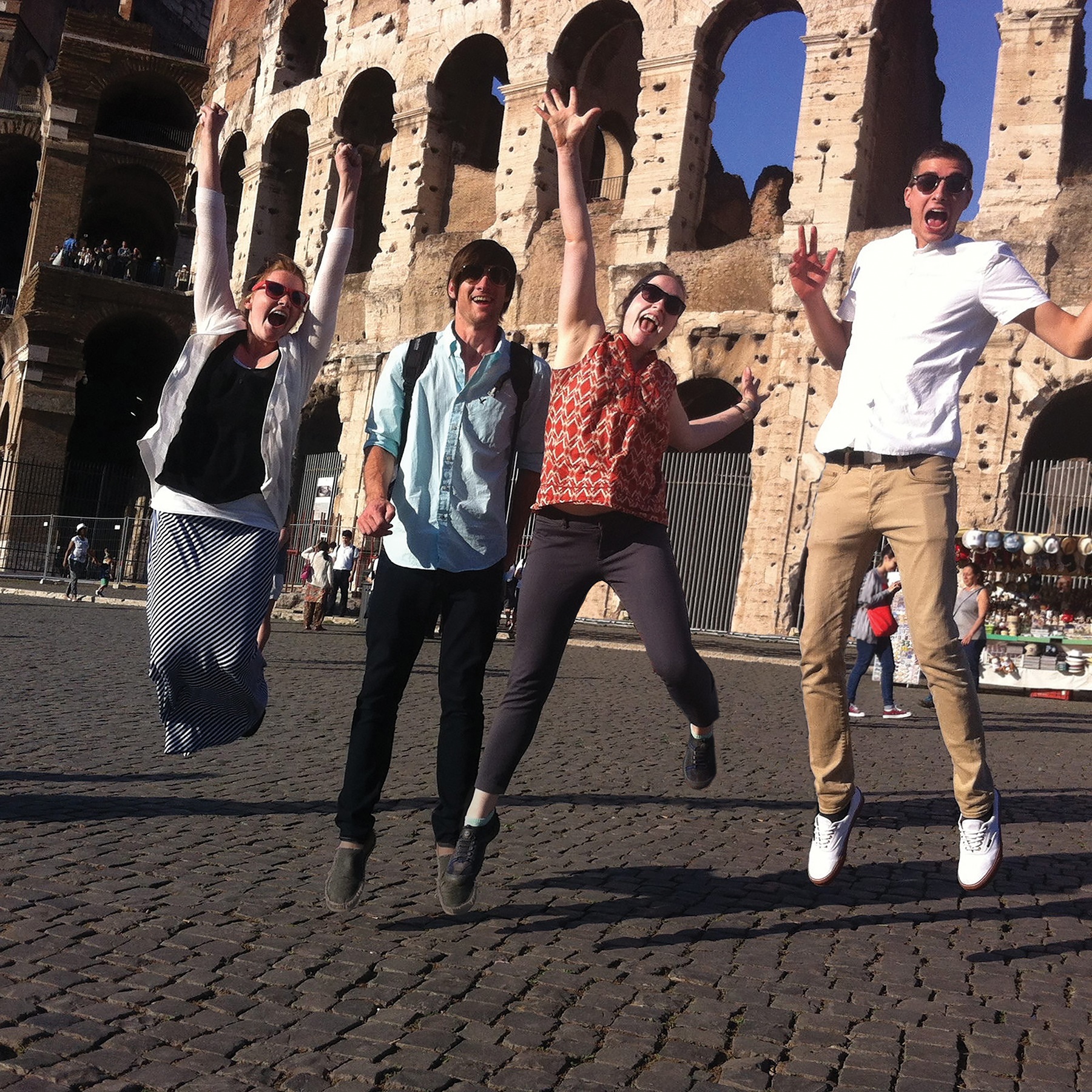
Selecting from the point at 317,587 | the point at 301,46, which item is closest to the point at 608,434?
the point at 317,587

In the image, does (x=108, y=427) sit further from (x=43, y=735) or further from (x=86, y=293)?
(x=43, y=735)

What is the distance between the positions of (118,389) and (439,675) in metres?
30.4

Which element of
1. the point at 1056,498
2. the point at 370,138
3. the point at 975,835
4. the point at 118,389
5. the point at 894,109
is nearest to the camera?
the point at 975,835

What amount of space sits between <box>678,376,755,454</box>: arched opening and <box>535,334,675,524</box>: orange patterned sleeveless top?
49.5 feet

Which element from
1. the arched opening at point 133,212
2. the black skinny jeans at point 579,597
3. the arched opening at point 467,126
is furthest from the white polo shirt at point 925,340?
the arched opening at point 133,212

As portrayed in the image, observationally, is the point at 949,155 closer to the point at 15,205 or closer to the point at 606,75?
the point at 606,75

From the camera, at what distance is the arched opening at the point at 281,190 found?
86.7 ft

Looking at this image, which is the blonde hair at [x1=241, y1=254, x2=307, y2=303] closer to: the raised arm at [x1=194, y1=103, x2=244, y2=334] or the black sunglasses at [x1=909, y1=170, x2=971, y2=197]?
the raised arm at [x1=194, y1=103, x2=244, y2=334]

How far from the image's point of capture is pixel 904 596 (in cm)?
346

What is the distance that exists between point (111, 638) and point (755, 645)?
8.03m

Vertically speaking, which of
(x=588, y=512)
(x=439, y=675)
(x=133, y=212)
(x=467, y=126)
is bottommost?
(x=439, y=675)

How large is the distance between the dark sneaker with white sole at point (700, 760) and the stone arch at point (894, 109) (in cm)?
1461

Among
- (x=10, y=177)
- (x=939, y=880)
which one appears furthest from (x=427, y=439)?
(x=10, y=177)

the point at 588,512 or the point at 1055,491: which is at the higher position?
the point at 1055,491
